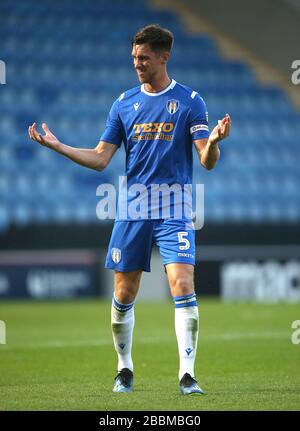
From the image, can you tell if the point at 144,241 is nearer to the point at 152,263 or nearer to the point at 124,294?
the point at 124,294

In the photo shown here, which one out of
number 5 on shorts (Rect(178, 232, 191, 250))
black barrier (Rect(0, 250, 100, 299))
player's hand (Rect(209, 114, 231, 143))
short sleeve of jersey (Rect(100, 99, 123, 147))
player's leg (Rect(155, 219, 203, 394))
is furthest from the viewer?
black barrier (Rect(0, 250, 100, 299))

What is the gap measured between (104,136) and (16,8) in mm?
18754

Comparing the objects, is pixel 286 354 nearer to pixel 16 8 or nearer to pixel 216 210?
pixel 216 210

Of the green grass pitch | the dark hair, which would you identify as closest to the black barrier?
the green grass pitch

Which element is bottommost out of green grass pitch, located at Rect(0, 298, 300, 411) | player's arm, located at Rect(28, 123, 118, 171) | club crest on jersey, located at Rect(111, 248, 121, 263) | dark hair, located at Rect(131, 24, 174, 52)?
green grass pitch, located at Rect(0, 298, 300, 411)

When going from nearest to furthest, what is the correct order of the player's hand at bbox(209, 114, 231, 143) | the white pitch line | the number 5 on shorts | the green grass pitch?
1. the green grass pitch
2. the player's hand at bbox(209, 114, 231, 143)
3. the number 5 on shorts
4. the white pitch line

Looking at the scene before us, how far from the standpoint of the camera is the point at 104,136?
6930 mm

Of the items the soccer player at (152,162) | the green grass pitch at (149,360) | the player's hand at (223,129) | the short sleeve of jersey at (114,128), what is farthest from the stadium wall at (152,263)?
the player's hand at (223,129)

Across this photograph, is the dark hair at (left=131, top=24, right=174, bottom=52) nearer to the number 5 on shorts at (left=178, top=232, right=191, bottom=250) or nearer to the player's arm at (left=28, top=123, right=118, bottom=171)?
the player's arm at (left=28, top=123, right=118, bottom=171)

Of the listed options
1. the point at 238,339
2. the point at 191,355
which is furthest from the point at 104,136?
the point at 238,339

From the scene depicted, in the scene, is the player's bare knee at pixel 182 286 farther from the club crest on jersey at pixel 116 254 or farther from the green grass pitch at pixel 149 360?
the green grass pitch at pixel 149 360

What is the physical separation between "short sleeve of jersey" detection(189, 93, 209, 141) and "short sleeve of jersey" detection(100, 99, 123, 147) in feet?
1.83

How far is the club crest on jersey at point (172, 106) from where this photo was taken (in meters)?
6.64

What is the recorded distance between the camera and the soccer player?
6.48m
